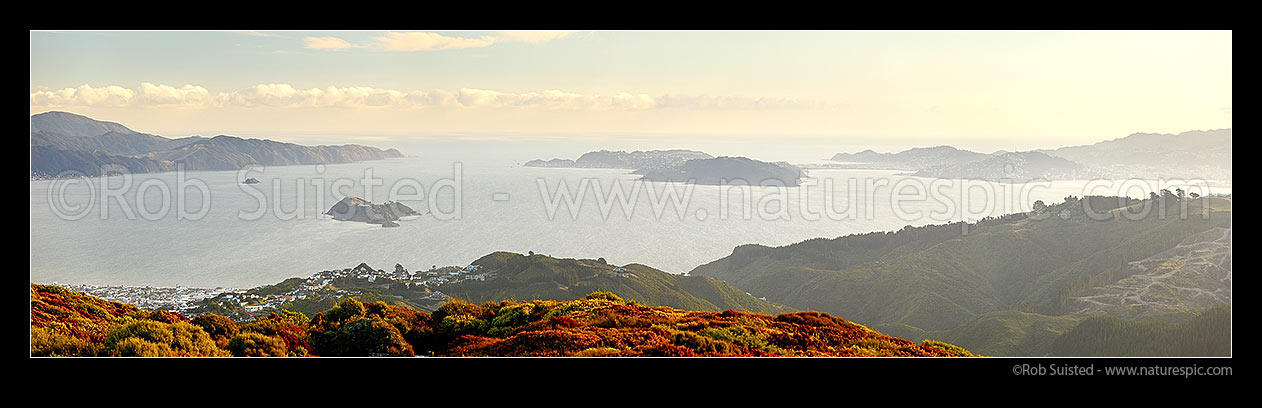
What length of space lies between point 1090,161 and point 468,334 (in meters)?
32.3

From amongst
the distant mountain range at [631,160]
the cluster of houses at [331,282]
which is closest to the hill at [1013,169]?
the distant mountain range at [631,160]

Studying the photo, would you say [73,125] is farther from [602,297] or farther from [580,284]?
[602,297]

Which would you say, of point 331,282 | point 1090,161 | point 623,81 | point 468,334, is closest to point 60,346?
point 468,334

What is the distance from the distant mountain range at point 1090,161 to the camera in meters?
28.3

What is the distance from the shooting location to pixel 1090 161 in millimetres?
31203

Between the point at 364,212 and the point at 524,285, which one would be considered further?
the point at 364,212

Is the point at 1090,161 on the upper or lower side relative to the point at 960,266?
upper

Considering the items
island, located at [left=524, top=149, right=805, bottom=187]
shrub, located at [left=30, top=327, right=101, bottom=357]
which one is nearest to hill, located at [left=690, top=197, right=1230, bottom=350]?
island, located at [left=524, top=149, right=805, bottom=187]

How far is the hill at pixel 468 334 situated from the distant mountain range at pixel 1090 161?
2089 centimetres

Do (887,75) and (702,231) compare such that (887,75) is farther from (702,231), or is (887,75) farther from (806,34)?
(702,231)

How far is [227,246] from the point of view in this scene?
26.1 metres

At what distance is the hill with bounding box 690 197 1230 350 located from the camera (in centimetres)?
3275

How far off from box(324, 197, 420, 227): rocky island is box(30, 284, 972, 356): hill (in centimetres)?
1970
